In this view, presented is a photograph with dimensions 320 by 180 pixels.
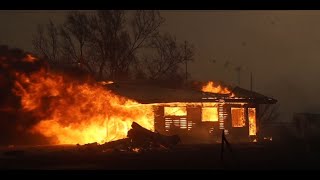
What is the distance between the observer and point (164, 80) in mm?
48250

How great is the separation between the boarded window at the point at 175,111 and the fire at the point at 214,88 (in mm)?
4732

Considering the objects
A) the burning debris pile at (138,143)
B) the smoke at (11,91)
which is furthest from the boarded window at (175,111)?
the smoke at (11,91)

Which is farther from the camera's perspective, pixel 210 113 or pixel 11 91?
pixel 210 113

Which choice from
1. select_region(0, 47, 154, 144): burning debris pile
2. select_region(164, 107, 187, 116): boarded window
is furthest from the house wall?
select_region(0, 47, 154, 144): burning debris pile

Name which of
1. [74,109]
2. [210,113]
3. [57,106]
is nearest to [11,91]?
[57,106]

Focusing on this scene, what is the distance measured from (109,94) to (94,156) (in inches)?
373

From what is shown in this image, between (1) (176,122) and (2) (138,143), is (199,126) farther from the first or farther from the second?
(2) (138,143)

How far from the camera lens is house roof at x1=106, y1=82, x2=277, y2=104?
1419 inches

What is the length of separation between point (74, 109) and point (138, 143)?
517 cm

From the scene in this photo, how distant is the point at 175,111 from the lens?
3681 centimetres

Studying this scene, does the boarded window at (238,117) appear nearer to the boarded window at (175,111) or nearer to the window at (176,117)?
the window at (176,117)

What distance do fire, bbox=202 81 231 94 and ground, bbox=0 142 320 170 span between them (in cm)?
1315
